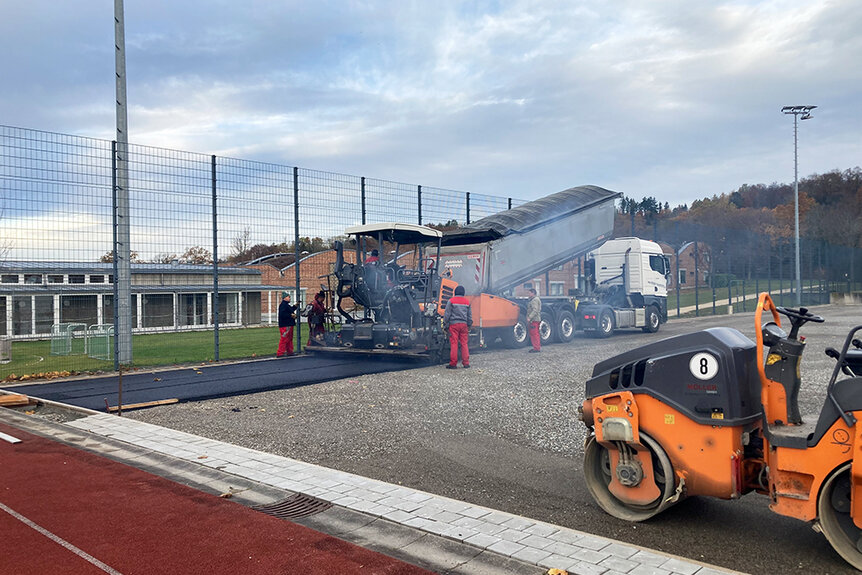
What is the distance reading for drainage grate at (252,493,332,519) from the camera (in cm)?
509

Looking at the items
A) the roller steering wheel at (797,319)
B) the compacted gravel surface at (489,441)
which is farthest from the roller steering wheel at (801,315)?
the compacted gravel surface at (489,441)

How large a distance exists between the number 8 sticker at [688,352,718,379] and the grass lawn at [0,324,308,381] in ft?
40.1

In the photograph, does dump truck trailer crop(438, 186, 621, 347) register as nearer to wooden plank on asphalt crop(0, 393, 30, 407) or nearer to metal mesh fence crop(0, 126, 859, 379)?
metal mesh fence crop(0, 126, 859, 379)

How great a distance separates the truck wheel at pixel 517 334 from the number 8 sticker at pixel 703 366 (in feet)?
42.1

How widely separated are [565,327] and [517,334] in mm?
2580

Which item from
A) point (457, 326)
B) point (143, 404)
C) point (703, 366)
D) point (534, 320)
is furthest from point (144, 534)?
point (534, 320)

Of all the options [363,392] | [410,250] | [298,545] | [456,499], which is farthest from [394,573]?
[410,250]

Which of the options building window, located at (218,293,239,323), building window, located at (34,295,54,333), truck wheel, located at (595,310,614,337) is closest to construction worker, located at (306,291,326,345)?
truck wheel, located at (595,310,614,337)

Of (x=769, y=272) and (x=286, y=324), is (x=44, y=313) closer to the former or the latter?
(x=286, y=324)

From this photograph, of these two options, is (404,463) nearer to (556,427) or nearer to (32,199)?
(556,427)

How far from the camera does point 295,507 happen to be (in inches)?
207

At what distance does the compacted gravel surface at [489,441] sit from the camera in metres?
4.51

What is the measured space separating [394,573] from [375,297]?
1086 cm

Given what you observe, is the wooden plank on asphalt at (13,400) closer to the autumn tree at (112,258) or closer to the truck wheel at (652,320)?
the autumn tree at (112,258)
